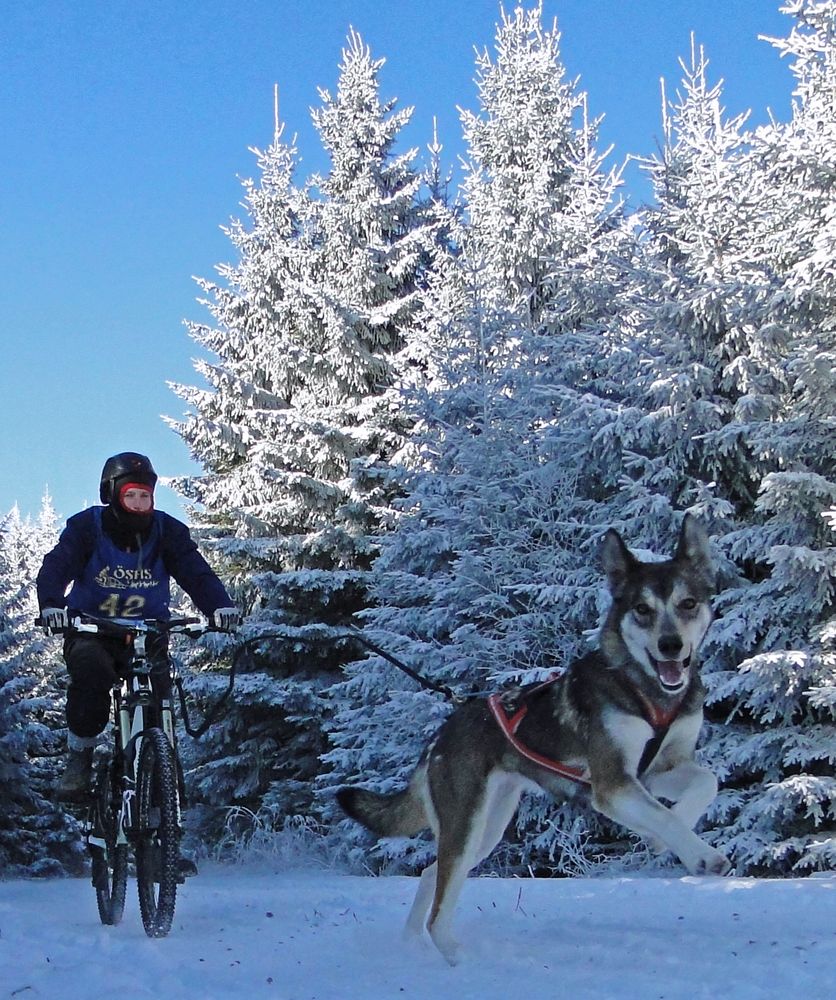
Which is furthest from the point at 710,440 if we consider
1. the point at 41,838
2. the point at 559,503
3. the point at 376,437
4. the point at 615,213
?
the point at 41,838

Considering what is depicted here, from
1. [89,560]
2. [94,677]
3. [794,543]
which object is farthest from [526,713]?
[794,543]

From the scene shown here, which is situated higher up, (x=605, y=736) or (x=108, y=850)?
(x=605, y=736)

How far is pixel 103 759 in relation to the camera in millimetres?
6164

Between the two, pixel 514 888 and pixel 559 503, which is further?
pixel 559 503

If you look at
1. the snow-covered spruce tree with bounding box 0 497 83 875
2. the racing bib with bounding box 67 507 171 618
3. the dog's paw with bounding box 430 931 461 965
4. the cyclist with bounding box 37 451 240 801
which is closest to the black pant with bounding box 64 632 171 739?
the cyclist with bounding box 37 451 240 801

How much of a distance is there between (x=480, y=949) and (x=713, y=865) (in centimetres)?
129

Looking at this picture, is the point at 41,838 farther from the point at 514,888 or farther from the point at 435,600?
the point at 514,888

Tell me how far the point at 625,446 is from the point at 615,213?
6531 millimetres

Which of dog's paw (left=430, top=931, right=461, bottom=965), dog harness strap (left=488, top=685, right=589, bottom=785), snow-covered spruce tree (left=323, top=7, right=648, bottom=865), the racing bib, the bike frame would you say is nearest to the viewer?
dog's paw (left=430, top=931, right=461, bottom=965)

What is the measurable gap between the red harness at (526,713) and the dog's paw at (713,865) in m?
0.75

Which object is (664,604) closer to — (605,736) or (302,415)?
(605,736)

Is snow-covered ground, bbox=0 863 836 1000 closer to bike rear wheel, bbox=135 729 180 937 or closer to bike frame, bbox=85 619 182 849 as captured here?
bike rear wheel, bbox=135 729 180 937

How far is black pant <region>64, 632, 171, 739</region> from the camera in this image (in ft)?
18.9

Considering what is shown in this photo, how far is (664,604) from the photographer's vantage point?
15.0 ft
